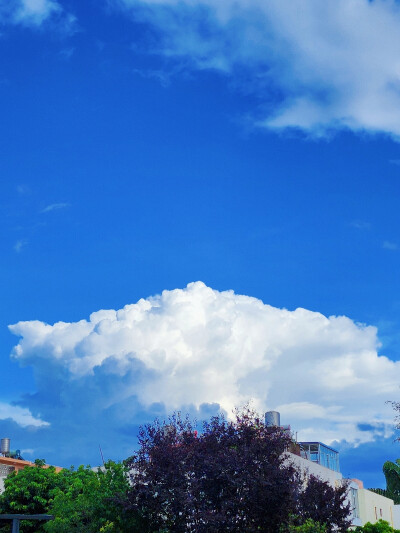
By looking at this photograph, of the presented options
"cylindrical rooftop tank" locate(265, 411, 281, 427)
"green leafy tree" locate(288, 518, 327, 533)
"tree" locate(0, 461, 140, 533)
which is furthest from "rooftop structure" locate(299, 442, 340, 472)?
"green leafy tree" locate(288, 518, 327, 533)

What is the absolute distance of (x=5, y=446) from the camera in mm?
63969

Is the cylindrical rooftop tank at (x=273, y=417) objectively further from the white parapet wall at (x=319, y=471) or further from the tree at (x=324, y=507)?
the tree at (x=324, y=507)

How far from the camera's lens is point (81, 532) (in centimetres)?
3234

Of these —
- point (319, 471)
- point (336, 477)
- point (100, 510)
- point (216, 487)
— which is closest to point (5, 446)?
point (319, 471)

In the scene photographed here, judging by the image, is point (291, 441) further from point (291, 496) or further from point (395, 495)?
point (395, 495)

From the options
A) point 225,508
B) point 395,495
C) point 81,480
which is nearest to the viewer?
point 225,508

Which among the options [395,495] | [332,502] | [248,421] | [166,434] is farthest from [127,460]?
[395,495]

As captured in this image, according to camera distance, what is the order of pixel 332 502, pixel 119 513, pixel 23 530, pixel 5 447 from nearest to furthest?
1. pixel 119 513
2. pixel 332 502
3. pixel 23 530
4. pixel 5 447

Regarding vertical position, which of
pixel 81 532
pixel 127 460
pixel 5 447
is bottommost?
pixel 81 532

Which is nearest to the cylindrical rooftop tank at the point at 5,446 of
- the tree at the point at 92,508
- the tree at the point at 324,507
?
the tree at the point at 92,508

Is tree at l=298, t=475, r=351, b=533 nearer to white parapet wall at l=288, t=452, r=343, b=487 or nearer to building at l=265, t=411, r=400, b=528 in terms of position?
white parapet wall at l=288, t=452, r=343, b=487

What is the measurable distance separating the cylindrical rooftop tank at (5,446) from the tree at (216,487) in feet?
114

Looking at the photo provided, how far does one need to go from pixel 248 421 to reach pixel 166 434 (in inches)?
142

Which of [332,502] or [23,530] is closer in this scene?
[332,502]
